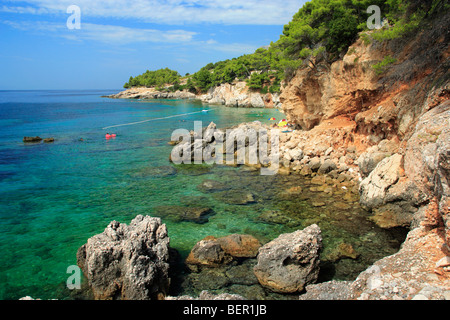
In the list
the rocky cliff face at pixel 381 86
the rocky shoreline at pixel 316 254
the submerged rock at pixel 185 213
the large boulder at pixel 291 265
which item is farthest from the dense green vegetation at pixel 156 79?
the large boulder at pixel 291 265

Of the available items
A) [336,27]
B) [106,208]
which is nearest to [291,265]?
[106,208]

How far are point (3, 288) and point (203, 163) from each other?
1789 centimetres

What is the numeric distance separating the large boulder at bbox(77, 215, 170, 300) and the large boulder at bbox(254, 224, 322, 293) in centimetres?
356

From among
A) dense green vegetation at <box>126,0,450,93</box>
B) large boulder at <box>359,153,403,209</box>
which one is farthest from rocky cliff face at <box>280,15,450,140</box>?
large boulder at <box>359,153,403,209</box>

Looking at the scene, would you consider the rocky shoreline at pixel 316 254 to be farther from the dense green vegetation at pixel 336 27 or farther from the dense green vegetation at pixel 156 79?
the dense green vegetation at pixel 156 79

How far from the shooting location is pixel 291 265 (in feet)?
35.0

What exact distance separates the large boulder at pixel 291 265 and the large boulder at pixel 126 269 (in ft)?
11.7

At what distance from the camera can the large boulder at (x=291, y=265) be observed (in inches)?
411

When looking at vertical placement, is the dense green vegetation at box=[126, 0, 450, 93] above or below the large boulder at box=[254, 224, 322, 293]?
above

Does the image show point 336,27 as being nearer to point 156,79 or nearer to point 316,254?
point 316,254

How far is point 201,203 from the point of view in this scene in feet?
59.6

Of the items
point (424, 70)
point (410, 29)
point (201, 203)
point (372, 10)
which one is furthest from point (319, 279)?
point (372, 10)

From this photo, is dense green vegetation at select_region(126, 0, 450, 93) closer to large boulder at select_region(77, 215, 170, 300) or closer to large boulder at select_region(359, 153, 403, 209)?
large boulder at select_region(359, 153, 403, 209)

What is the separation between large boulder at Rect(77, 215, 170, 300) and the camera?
975cm
